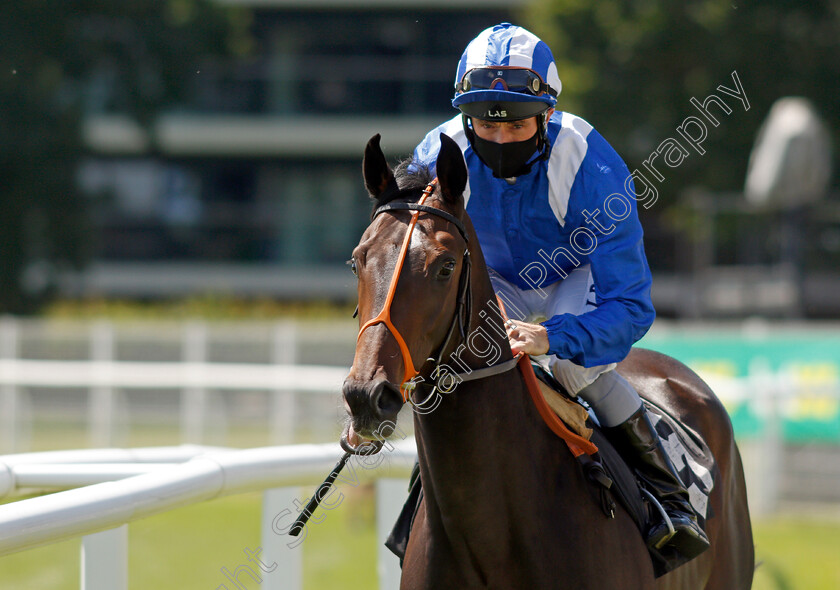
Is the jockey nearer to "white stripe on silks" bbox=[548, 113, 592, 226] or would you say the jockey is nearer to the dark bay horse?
"white stripe on silks" bbox=[548, 113, 592, 226]

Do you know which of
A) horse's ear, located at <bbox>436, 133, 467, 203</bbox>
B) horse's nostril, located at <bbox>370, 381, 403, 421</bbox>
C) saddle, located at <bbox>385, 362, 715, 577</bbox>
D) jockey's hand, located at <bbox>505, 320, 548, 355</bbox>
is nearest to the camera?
horse's nostril, located at <bbox>370, 381, 403, 421</bbox>

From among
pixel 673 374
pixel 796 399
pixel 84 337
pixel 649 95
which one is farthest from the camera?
pixel 649 95

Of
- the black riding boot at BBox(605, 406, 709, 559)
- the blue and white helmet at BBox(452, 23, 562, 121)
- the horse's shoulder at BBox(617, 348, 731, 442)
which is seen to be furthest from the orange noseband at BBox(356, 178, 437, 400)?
the horse's shoulder at BBox(617, 348, 731, 442)

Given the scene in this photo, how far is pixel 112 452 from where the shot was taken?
11.4ft

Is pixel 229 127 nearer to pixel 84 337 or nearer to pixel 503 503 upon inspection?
pixel 84 337

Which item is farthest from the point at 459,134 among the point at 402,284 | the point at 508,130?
the point at 402,284

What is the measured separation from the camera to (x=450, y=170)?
8.68 feet

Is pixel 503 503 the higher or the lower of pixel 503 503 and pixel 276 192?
the lower

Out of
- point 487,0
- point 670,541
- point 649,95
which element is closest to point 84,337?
point 649,95

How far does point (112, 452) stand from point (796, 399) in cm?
740

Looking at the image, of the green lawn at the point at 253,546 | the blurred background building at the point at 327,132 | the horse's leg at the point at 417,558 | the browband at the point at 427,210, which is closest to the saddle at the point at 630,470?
the horse's leg at the point at 417,558

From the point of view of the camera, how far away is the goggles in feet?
9.59

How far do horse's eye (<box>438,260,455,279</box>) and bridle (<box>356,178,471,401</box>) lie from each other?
99 mm

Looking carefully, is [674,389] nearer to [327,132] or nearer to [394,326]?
[394,326]
